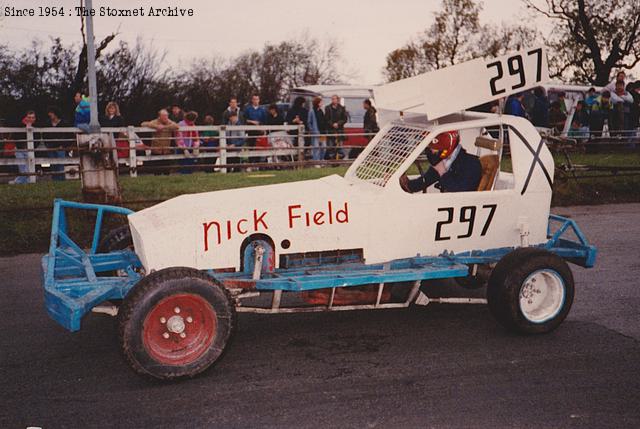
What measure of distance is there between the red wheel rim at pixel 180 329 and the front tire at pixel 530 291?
2.32 m

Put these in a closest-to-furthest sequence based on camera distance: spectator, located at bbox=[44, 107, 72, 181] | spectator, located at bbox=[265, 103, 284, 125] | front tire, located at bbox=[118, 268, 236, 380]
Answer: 1. front tire, located at bbox=[118, 268, 236, 380]
2. spectator, located at bbox=[44, 107, 72, 181]
3. spectator, located at bbox=[265, 103, 284, 125]

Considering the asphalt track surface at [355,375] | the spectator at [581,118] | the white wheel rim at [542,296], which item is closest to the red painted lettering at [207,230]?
the asphalt track surface at [355,375]

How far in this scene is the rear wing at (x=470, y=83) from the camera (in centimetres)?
623

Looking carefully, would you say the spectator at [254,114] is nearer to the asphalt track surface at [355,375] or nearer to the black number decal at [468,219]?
the asphalt track surface at [355,375]

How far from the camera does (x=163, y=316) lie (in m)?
4.94

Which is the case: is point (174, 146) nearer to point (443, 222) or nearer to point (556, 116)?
point (443, 222)

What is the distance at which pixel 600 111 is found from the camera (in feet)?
70.5

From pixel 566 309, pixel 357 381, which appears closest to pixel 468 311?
pixel 566 309

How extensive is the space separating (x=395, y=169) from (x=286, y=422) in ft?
8.08

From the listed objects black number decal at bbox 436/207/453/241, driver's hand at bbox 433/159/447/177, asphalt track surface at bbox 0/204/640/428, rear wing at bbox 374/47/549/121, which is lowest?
asphalt track surface at bbox 0/204/640/428

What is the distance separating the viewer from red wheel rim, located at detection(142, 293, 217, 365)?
4918 mm

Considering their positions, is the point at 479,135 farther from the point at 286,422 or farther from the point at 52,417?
the point at 52,417

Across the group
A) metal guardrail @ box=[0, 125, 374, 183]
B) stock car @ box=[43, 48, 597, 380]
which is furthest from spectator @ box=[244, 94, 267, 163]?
stock car @ box=[43, 48, 597, 380]

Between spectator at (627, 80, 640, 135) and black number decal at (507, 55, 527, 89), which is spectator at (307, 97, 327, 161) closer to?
spectator at (627, 80, 640, 135)
